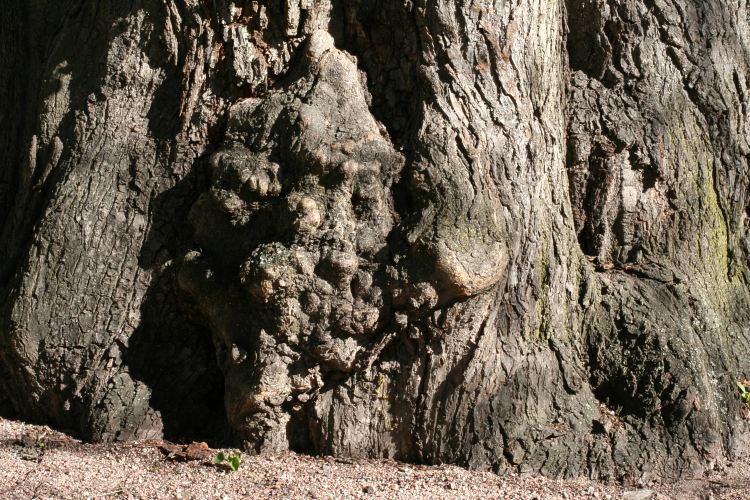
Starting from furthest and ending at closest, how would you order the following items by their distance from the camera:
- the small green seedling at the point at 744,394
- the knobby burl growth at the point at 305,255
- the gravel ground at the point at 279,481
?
the small green seedling at the point at 744,394 → the knobby burl growth at the point at 305,255 → the gravel ground at the point at 279,481

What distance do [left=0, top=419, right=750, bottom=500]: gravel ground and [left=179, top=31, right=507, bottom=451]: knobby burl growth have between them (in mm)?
279

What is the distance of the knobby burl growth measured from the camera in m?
4.07

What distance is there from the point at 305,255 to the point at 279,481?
3.45 ft

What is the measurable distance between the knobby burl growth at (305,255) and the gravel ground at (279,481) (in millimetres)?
279

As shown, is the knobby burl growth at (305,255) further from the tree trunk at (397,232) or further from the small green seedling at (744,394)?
the small green seedling at (744,394)

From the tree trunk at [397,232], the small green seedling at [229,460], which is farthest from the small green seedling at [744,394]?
the small green seedling at [229,460]

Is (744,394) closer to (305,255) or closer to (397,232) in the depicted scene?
(397,232)

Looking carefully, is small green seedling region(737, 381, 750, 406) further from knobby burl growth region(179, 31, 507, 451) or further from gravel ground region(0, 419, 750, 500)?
knobby burl growth region(179, 31, 507, 451)

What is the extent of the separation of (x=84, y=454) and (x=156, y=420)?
384 millimetres

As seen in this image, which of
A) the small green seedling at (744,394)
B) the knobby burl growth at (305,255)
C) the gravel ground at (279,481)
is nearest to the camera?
the gravel ground at (279,481)

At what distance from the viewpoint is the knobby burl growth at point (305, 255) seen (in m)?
4.07

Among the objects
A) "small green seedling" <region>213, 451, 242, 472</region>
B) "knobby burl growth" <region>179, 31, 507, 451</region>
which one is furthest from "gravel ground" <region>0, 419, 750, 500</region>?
"knobby burl growth" <region>179, 31, 507, 451</region>

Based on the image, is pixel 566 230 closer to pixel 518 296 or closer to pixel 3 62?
pixel 518 296

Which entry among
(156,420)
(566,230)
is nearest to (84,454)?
(156,420)
